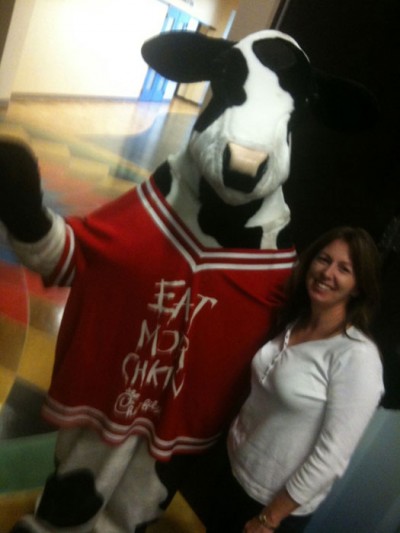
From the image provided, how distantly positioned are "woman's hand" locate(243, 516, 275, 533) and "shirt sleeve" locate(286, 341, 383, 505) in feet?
0.37

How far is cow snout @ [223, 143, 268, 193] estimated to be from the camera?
882mm

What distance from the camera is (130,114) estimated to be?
283 inches

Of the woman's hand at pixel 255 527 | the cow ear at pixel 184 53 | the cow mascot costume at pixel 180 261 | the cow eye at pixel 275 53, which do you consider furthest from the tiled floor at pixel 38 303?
the woman's hand at pixel 255 527

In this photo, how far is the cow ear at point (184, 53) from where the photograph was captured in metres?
1.04

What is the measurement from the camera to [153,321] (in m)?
1.03

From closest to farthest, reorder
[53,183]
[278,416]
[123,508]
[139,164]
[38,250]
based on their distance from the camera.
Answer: [38,250]
[278,416]
[123,508]
[53,183]
[139,164]

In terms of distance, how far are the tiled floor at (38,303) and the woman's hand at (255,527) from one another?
547 mm

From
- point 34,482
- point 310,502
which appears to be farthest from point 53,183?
point 310,502

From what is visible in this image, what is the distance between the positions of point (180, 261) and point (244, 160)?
24cm

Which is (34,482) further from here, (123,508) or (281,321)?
(281,321)

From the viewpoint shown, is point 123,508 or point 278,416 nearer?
point 278,416

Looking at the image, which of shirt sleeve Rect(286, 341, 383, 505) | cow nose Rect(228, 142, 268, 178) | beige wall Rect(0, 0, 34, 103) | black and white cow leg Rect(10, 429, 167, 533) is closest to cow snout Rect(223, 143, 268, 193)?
cow nose Rect(228, 142, 268, 178)

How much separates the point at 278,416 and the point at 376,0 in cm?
100

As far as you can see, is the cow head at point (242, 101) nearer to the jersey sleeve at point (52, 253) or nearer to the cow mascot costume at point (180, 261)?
the cow mascot costume at point (180, 261)
